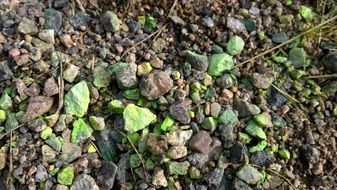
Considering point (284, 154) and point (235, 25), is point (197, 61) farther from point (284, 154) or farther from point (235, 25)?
point (284, 154)

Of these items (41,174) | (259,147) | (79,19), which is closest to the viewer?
(41,174)

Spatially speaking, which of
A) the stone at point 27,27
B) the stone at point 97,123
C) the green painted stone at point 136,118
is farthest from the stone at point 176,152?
the stone at point 27,27

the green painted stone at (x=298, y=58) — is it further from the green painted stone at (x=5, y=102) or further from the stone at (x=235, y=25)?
the green painted stone at (x=5, y=102)

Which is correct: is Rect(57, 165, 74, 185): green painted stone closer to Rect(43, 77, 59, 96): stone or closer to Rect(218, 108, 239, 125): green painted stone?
Rect(43, 77, 59, 96): stone

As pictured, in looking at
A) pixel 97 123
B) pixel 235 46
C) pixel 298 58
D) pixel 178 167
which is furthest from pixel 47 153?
pixel 298 58

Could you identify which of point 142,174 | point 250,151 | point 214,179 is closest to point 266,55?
point 250,151

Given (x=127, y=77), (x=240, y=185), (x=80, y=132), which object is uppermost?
(x=127, y=77)

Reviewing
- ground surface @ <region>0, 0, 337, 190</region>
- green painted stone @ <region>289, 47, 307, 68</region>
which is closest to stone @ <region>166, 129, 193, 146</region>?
ground surface @ <region>0, 0, 337, 190</region>
